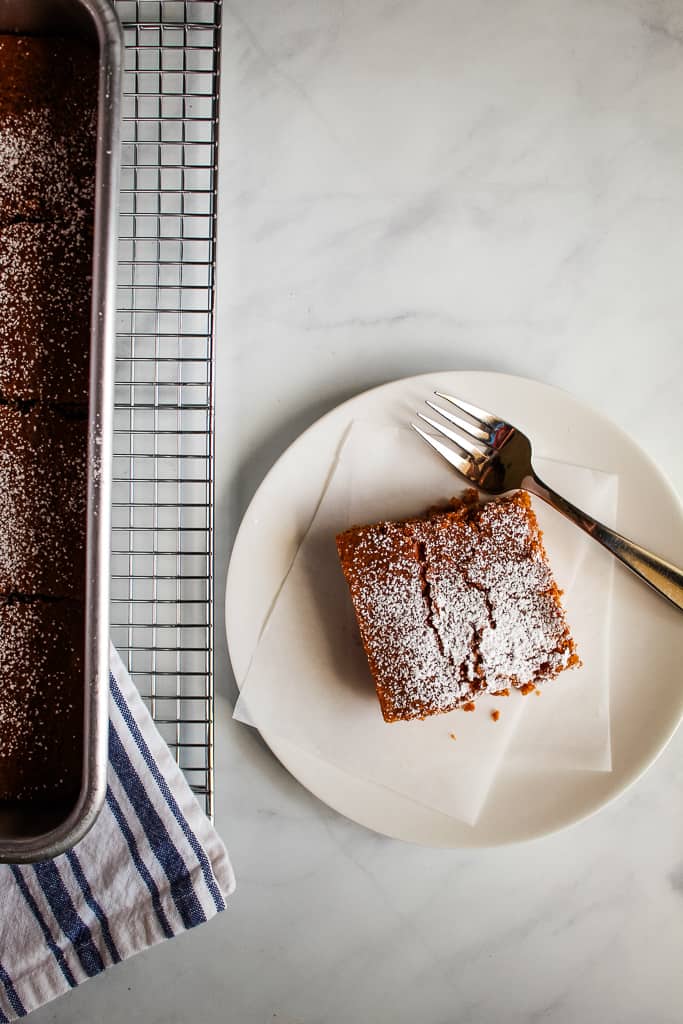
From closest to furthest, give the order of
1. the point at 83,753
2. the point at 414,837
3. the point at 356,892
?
the point at 83,753 < the point at 414,837 < the point at 356,892

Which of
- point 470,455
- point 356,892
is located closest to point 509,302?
point 470,455

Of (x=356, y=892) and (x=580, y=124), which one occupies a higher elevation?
(x=580, y=124)

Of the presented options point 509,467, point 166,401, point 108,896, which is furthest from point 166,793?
point 509,467

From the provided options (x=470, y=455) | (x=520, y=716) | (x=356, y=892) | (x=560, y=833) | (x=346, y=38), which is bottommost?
(x=356, y=892)

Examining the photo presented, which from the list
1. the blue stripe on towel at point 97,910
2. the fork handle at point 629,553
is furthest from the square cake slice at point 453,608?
the blue stripe on towel at point 97,910

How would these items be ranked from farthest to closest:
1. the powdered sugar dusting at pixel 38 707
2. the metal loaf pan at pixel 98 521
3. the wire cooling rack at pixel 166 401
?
the wire cooling rack at pixel 166 401 < the powdered sugar dusting at pixel 38 707 < the metal loaf pan at pixel 98 521

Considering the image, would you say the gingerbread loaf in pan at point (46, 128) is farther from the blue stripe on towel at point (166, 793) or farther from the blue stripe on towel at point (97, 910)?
the blue stripe on towel at point (97, 910)

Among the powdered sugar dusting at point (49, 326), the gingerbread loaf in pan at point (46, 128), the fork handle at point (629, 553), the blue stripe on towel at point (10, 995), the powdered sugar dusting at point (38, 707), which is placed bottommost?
the blue stripe on towel at point (10, 995)

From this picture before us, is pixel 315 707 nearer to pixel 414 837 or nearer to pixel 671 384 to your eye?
pixel 414 837
